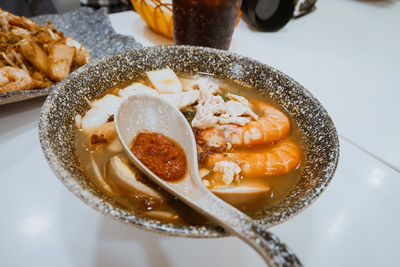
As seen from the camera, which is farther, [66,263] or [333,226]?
[333,226]

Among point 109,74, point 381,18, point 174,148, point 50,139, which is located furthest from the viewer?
point 381,18

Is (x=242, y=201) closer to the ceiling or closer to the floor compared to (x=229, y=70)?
closer to the floor

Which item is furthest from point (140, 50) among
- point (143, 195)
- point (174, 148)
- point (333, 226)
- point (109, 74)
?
point (333, 226)

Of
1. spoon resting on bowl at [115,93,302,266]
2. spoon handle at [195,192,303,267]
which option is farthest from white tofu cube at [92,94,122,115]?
spoon handle at [195,192,303,267]

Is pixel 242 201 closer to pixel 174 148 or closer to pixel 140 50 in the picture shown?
pixel 174 148

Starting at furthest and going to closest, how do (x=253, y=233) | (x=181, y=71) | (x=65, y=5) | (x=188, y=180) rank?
(x=65, y=5), (x=181, y=71), (x=188, y=180), (x=253, y=233)

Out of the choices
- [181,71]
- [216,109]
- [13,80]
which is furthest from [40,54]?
[216,109]

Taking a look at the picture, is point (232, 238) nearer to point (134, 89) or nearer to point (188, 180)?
point (188, 180)
